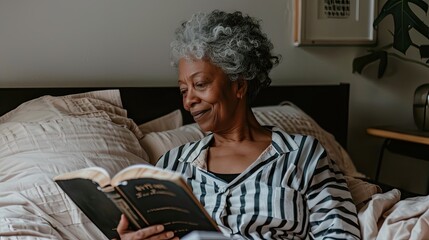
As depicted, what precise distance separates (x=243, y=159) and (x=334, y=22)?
1.23 metres

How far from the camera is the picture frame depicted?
237 cm

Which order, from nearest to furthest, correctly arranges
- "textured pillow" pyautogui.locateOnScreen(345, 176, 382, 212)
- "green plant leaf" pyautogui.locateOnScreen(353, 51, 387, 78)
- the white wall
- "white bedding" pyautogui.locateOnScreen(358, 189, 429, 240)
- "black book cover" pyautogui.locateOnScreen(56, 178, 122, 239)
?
1. "black book cover" pyautogui.locateOnScreen(56, 178, 122, 239)
2. "white bedding" pyautogui.locateOnScreen(358, 189, 429, 240)
3. "textured pillow" pyautogui.locateOnScreen(345, 176, 382, 212)
4. the white wall
5. "green plant leaf" pyautogui.locateOnScreen(353, 51, 387, 78)

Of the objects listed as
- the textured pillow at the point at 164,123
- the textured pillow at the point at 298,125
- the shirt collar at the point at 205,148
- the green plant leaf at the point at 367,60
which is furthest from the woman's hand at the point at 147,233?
the green plant leaf at the point at 367,60

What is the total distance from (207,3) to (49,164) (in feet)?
3.28

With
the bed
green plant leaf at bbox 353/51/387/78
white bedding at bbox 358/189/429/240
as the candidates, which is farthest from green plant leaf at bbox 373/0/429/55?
white bedding at bbox 358/189/429/240

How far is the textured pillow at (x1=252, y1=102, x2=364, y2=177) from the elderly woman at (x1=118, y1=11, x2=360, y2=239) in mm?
466

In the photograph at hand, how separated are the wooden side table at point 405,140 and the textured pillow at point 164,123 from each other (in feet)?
3.04

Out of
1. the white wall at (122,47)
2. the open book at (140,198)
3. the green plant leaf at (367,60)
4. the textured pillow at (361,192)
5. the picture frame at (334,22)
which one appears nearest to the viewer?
the open book at (140,198)

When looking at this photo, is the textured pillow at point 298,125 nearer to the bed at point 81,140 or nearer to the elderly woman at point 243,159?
the bed at point 81,140

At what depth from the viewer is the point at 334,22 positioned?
8.08ft

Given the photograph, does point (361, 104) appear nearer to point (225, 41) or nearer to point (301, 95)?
point (301, 95)

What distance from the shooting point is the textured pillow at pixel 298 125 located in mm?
1948

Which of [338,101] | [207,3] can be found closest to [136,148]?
[207,3]

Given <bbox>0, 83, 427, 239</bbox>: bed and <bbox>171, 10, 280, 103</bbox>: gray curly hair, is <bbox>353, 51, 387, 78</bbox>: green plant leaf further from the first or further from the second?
<bbox>171, 10, 280, 103</bbox>: gray curly hair
